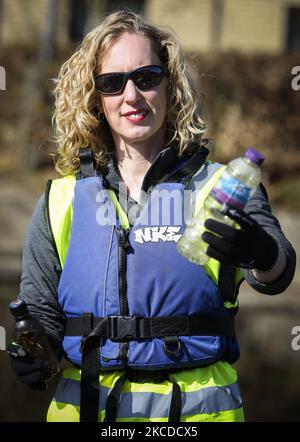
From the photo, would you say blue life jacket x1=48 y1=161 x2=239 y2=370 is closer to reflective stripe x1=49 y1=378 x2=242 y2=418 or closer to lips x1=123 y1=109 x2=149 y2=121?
reflective stripe x1=49 y1=378 x2=242 y2=418

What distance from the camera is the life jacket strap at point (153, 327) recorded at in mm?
2914

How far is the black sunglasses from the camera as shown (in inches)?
122

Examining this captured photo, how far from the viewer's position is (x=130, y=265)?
2.99 m

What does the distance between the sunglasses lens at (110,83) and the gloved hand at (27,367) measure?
37.2 inches

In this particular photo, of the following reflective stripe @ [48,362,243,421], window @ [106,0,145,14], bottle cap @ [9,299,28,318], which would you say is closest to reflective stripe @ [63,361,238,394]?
reflective stripe @ [48,362,243,421]

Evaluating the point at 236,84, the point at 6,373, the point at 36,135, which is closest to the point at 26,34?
the point at 36,135

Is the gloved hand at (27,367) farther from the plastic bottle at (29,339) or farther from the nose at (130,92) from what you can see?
the nose at (130,92)

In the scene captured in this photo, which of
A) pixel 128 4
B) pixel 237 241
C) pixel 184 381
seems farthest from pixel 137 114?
pixel 128 4

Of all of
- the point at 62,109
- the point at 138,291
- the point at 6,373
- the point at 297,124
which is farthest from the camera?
the point at 297,124

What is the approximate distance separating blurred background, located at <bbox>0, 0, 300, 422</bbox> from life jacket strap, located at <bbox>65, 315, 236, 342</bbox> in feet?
11.0

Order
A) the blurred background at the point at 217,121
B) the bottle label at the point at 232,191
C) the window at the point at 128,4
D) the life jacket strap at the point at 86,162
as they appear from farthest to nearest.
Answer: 1. the window at the point at 128,4
2. the blurred background at the point at 217,121
3. the life jacket strap at the point at 86,162
4. the bottle label at the point at 232,191

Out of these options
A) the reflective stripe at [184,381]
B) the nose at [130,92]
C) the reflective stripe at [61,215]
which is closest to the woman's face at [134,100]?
the nose at [130,92]
